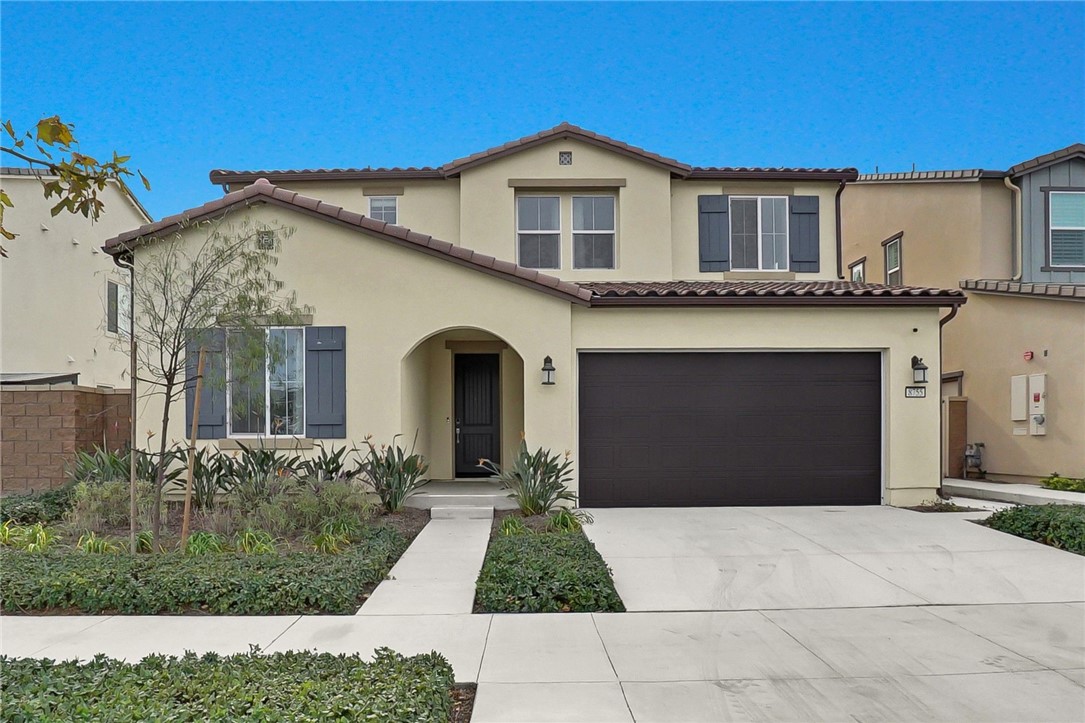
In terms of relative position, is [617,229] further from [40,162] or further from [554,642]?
[40,162]

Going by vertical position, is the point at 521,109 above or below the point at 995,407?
above

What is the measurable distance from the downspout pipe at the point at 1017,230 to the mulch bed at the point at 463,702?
15.9 meters

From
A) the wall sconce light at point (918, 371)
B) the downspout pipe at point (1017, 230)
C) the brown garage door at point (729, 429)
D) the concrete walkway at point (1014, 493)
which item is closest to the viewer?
the wall sconce light at point (918, 371)

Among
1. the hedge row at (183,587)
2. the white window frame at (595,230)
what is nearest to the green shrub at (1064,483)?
the white window frame at (595,230)

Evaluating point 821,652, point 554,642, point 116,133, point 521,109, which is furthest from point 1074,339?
point 116,133

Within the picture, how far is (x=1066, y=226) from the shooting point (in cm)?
1569

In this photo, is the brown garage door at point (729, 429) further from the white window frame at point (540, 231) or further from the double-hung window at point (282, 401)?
the double-hung window at point (282, 401)

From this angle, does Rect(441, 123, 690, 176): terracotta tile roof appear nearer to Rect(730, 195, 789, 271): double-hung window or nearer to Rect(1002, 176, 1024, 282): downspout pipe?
Rect(730, 195, 789, 271): double-hung window

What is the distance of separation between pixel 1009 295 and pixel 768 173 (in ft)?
17.9

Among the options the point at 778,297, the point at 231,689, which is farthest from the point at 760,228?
the point at 231,689

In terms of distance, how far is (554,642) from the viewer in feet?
18.0

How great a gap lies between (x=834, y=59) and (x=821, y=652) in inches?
549

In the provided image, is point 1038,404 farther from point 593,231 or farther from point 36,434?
point 36,434

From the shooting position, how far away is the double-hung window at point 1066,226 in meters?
15.6
